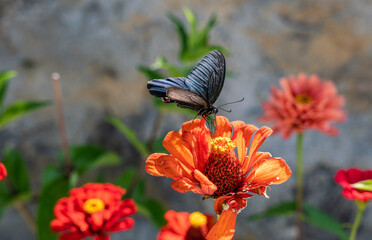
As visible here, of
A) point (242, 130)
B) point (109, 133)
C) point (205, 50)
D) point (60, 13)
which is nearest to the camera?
point (242, 130)

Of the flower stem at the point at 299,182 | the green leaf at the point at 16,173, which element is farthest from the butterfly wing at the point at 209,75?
the green leaf at the point at 16,173

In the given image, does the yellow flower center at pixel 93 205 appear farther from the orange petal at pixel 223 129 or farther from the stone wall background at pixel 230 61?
the stone wall background at pixel 230 61

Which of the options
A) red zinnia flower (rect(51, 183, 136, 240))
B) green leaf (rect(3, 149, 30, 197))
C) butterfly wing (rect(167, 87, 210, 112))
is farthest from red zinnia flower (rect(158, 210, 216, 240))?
green leaf (rect(3, 149, 30, 197))

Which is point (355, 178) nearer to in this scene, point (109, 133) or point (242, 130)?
point (242, 130)

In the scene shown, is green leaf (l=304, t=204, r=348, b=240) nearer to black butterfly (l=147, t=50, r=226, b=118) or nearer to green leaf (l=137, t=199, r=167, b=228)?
green leaf (l=137, t=199, r=167, b=228)

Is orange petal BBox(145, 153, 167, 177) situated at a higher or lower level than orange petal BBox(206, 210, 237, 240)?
higher

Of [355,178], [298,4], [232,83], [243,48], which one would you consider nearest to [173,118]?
[232,83]
